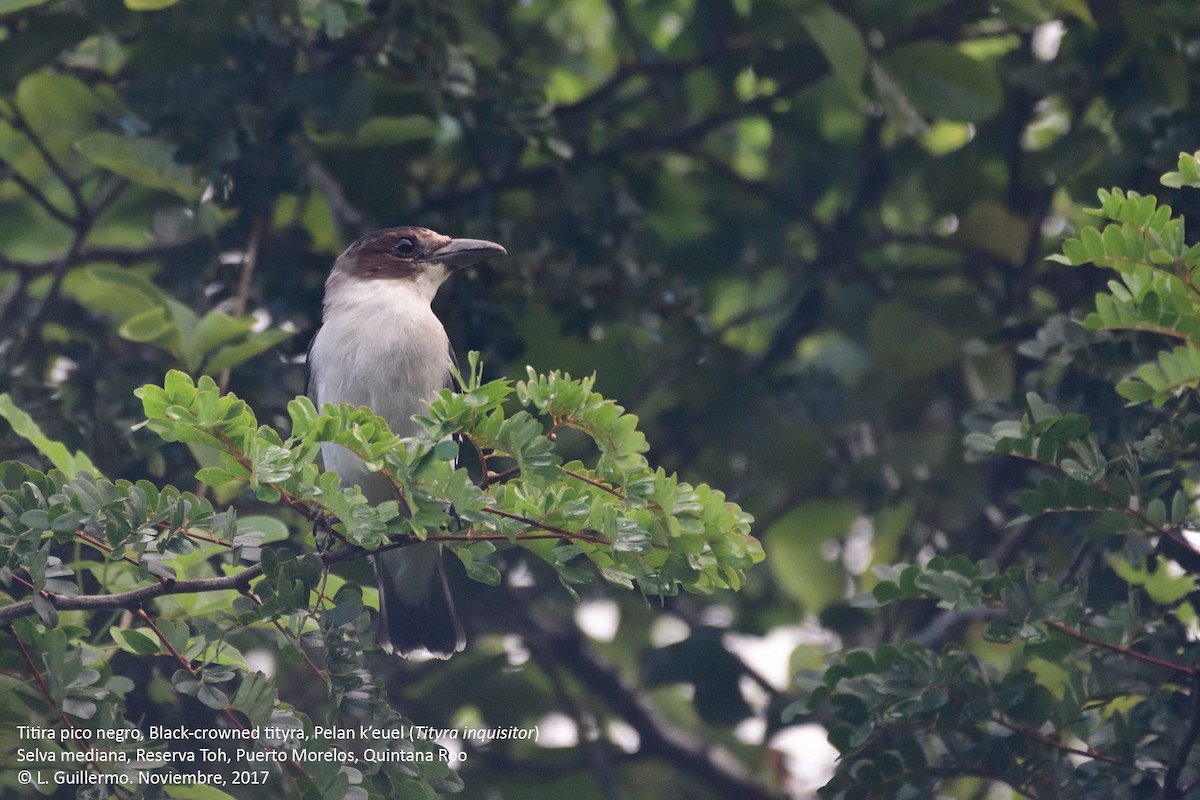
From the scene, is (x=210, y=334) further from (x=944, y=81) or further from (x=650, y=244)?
(x=944, y=81)

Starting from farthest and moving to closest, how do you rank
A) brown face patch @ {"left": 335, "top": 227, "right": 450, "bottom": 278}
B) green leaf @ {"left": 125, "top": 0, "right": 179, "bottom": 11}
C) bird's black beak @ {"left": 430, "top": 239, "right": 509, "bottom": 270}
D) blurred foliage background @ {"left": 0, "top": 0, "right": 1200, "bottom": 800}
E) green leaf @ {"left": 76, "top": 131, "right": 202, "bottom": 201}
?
brown face patch @ {"left": 335, "top": 227, "right": 450, "bottom": 278}
bird's black beak @ {"left": 430, "top": 239, "right": 509, "bottom": 270}
blurred foliage background @ {"left": 0, "top": 0, "right": 1200, "bottom": 800}
green leaf @ {"left": 76, "top": 131, "right": 202, "bottom": 201}
green leaf @ {"left": 125, "top": 0, "right": 179, "bottom": 11}

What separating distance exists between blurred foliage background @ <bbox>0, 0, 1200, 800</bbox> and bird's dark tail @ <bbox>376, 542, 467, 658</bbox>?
37cm

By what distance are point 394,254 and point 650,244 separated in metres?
0.99

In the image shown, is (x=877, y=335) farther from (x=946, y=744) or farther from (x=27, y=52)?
(x=27, y=52)

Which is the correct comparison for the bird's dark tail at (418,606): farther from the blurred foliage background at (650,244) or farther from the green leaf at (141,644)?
the green leaf at (141,644)

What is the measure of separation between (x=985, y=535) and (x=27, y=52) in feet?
12.5

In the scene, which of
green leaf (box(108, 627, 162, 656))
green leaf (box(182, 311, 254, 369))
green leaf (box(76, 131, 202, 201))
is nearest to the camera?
green leaf (box(108, 627, 162, 656))

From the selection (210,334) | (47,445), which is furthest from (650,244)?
(47,445)

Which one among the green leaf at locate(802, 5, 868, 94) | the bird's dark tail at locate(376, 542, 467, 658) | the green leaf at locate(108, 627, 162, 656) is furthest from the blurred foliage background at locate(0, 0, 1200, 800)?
the green leaf at locate(108, 627, 162, 656)

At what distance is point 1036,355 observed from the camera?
3.61 meters

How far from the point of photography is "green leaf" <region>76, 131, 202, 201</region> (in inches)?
161

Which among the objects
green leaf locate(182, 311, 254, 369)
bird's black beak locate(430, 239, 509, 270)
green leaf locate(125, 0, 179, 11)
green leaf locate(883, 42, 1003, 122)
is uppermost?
green leaf locate(125, 0, 179, 11)

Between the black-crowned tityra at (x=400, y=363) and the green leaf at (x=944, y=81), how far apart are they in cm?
159

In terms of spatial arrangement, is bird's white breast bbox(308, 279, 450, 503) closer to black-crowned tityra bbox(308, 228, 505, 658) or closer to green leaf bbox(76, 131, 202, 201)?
black-crowned tityra bbox(308, 228, 505, 658)
